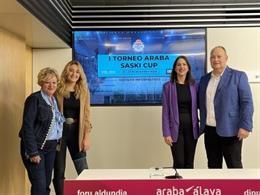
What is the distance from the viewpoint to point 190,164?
14.9 ft

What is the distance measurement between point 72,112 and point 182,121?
115cm

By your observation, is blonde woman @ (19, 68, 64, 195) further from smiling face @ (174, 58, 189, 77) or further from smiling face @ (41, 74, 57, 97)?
smiling face @ (174, 58, 189, 77)

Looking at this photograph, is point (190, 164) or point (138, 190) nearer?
point (138, 190)

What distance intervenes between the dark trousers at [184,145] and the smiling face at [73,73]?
3.81 feet

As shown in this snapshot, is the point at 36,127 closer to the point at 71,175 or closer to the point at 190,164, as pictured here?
the point at 190,164

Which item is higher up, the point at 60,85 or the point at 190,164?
the point at 60,85

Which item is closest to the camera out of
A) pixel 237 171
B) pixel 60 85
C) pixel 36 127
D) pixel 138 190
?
pixel 138 190


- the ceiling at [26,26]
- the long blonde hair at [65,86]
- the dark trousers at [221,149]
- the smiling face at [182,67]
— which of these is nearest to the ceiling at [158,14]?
the ceiling at [26,26]

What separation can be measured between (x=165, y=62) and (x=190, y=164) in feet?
6.35

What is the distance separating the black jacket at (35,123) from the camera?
380cm

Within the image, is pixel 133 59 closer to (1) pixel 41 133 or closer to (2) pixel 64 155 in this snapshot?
(2) pixel 64 155

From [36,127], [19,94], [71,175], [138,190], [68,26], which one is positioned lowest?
[71,175]

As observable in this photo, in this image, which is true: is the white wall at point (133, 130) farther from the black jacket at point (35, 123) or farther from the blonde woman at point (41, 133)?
the black jacket at point (35, 123)

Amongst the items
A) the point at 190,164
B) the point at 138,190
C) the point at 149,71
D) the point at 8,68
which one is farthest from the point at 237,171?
the point at 149,71
